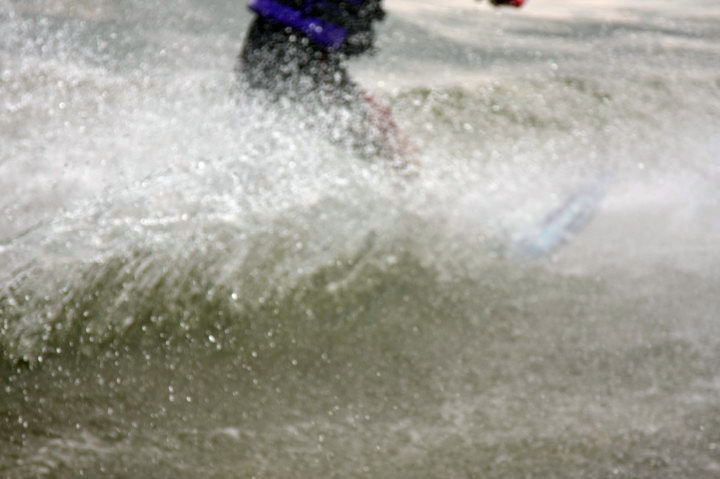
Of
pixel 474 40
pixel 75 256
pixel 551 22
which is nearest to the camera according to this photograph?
pixel 75 256

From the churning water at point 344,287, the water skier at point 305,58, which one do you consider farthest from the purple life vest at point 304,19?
the churning water at point 344,287

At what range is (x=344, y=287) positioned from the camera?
179 cm

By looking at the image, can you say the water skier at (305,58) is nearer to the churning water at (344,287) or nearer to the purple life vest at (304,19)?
the purple life vest at (304,19)

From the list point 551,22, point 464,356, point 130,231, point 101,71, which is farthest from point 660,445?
point 551,22

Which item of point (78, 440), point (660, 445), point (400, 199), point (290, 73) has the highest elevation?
point (290, 73)

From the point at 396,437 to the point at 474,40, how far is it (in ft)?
7.68

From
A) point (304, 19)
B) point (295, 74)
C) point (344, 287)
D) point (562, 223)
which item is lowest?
point (344, 287)

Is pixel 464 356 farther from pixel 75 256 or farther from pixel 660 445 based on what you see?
pixel 75 256

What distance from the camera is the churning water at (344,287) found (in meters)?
1.43

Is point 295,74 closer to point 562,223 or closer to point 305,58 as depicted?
point 305,58

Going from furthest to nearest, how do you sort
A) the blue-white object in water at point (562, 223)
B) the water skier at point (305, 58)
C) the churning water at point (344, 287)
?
the water skier at point (305, 58) < the blue-white object in water at point (562, 223) < the churning water at point (344, 287)

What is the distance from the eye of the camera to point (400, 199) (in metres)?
2.10

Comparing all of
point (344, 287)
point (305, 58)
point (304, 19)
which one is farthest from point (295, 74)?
point (344, 287)

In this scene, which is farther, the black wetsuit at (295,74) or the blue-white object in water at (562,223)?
the black wetsuit at (295,74)
